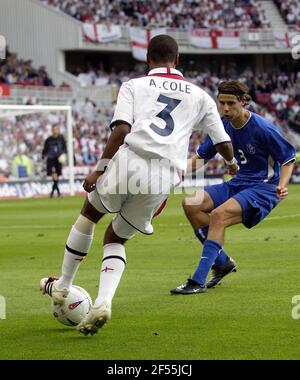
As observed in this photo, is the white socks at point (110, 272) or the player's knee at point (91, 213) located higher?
the player's knee at point (91, 213)

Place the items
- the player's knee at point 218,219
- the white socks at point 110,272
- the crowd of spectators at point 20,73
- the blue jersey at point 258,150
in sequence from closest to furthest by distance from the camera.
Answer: the white socks at point 110,272
the player's knee at point 218,219
the blue jersey at point 258,150
the crowd of spectators at point 20,73

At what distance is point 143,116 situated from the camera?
295 inches

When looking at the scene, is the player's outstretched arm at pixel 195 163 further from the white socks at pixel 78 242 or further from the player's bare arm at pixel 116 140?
the player's bare arm at pixel 116 140

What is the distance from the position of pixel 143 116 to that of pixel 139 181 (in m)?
0.51

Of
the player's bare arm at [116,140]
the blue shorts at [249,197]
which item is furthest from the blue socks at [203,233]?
the player's bare arm at [116,140]

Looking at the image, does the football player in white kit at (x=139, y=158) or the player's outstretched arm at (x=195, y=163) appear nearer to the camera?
the football player in white kit at (x=139, y=158)

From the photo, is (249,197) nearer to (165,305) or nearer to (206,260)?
(206,260)

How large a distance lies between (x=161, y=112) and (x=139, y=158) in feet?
1.33

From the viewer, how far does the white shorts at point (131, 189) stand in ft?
24.5

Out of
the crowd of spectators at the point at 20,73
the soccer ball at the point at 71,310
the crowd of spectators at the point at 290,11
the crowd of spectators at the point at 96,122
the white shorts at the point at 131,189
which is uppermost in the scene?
the white shorts at the point at 131,189

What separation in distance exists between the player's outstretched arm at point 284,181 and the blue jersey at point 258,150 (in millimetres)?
67

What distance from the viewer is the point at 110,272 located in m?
7.48
